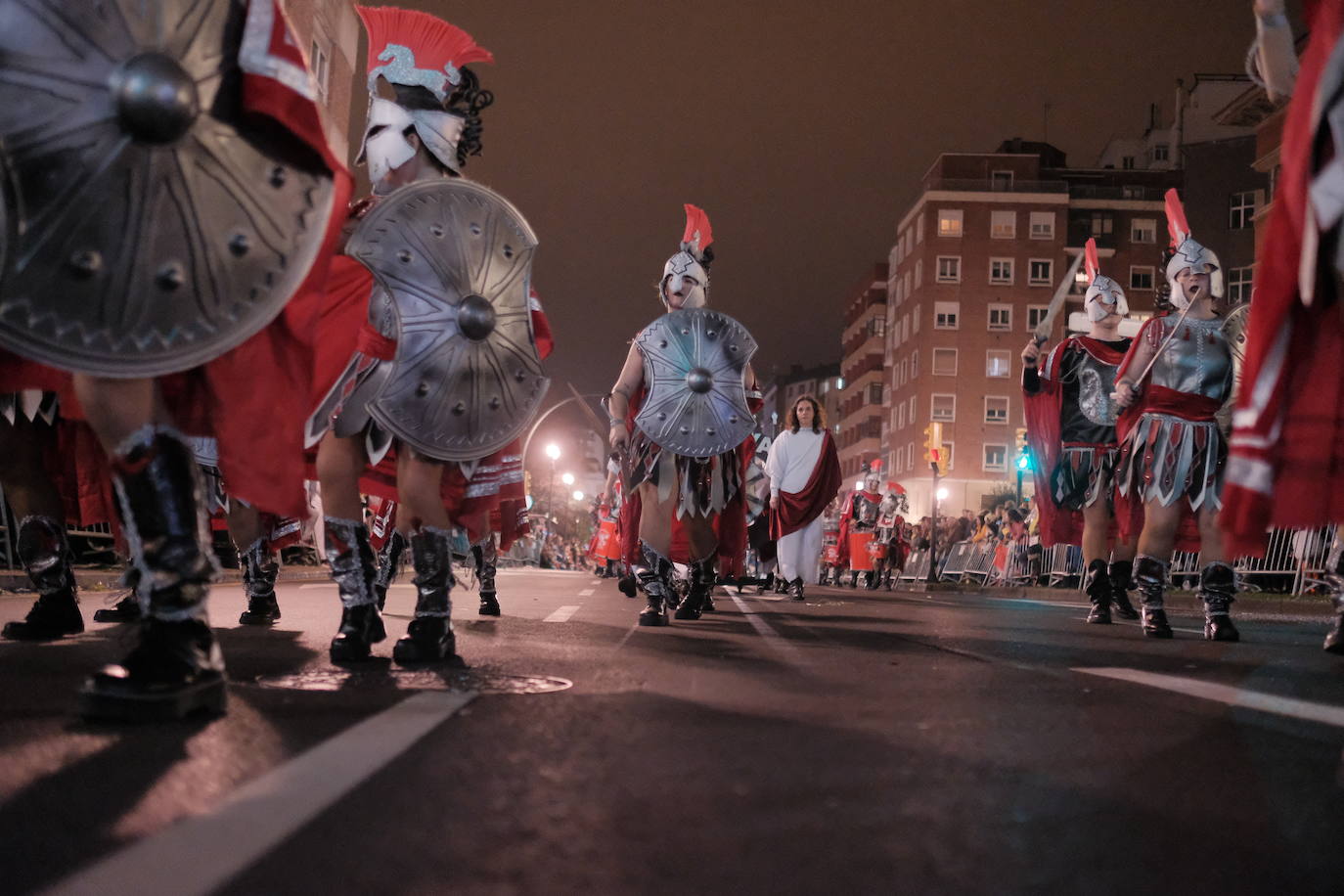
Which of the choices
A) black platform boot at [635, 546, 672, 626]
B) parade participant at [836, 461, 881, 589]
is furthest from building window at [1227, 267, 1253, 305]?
black platform boot at [635, 546, 672, 626]

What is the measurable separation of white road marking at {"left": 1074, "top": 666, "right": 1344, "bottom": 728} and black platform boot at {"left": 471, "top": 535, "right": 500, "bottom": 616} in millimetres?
4473

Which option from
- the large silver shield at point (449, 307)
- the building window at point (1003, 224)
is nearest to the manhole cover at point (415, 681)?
the large silver shield at point (449, 307)

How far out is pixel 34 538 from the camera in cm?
544

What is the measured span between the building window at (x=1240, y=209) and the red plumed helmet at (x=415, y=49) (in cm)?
5910

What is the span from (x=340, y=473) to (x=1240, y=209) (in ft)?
198

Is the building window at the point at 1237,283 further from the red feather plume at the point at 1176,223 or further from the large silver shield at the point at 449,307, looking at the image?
→ the large silver shield at the point at 449,307

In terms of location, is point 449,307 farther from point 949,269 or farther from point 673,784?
point 949,269

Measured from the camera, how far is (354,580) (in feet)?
15.9

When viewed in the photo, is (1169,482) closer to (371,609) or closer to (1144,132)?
(371,609)

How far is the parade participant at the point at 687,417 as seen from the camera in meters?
9.38

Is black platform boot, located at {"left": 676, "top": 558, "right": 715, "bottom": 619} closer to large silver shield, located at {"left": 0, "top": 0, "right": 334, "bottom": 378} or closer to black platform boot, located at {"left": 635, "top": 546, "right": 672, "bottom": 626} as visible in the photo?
black platform boot, located at {"left": 635, "top": 546, "right": 672, "bottom": 626}

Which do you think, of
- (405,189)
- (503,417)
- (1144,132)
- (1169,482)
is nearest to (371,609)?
(503,417)

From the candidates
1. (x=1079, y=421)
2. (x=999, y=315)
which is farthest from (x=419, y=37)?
(x=999, y=315)

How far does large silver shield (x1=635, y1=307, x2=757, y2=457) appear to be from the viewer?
9461mm
